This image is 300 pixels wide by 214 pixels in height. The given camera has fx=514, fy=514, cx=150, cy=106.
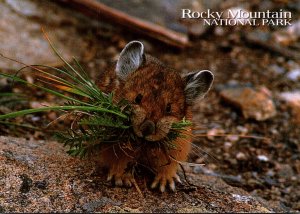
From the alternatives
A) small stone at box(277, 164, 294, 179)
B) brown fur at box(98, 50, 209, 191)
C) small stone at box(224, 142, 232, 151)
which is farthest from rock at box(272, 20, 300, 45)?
brown fur at box(98, 50, 209, 191)

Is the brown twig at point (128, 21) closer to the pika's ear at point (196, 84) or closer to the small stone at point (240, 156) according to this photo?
the small stone at point (240, 156)

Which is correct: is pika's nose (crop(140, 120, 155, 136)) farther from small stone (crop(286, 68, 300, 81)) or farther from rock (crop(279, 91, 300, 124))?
small stone (crop(286, 68, 300, 81))

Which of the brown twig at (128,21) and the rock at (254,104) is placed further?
the brown twig at (128,21)

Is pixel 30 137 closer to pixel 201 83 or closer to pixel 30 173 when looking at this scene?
pixel 30 173

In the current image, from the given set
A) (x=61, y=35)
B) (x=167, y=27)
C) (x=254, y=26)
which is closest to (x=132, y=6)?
(x=167, y=27)

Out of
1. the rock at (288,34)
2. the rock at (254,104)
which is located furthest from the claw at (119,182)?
the rock at (288,34)

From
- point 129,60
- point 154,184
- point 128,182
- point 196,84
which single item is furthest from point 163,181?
point 129,60

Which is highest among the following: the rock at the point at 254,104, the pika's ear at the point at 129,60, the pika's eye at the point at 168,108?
the pika's ear at the point at 129,60
